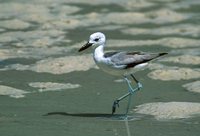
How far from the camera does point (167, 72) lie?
29.9 feet

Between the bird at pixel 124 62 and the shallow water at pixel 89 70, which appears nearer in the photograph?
the shallow water at pixel 89 70

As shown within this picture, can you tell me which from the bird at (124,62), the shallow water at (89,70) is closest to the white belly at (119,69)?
the bird at (124,62)

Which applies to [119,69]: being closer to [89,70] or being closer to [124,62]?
[124,62]

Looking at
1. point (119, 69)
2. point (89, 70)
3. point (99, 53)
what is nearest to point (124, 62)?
point (119, 69)

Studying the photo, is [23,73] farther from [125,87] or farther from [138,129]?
[138,129]

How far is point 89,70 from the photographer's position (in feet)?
30.9

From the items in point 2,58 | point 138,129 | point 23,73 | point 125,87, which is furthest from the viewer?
point 2,58

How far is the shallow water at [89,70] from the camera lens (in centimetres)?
672

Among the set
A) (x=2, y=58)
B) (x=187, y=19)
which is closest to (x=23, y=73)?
(x=2, y=58)

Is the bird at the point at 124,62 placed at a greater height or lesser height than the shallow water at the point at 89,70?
greater

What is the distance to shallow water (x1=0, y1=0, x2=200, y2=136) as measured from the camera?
22.0ft

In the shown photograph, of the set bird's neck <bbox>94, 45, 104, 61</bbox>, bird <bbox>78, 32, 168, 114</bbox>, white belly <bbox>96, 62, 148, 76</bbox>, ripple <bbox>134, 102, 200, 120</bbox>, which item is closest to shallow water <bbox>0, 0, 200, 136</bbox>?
ripple <bbox>134, 102, 200, 120</bbox>

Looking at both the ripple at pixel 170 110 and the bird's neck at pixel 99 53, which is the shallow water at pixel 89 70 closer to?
the ripple at pixel 170 110

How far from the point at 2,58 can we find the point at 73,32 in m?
2.37
